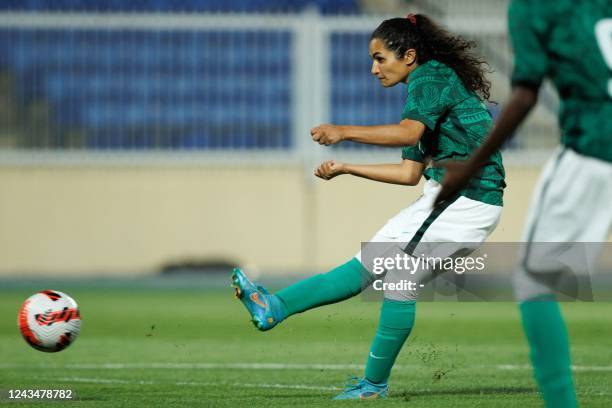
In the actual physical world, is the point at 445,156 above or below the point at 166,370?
above

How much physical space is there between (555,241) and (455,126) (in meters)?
2.33

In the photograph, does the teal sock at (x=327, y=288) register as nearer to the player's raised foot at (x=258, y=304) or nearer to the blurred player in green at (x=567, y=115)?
the player's raised foot at (x=258, y=304)

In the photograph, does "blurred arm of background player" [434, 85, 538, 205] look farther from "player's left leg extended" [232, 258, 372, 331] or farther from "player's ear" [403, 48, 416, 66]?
"player's ear" [403, 48, 416, 66]

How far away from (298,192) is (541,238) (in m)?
17.4

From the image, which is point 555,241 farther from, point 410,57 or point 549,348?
point 410,57

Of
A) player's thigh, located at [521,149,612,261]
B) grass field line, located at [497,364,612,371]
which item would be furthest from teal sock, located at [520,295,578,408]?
grass field line, located at [497,364,612,371]

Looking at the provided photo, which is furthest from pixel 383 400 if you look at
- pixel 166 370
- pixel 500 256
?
pixel 500 256

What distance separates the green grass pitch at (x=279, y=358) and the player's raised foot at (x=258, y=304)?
42 centimetres

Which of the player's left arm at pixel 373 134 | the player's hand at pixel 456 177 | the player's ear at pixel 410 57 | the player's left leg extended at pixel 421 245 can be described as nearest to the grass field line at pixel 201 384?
the player's left leg extended at pixel 421 245

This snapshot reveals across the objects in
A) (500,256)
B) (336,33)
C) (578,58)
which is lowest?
(500,256)

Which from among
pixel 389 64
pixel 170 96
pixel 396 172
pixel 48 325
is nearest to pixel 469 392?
pixel 396 172

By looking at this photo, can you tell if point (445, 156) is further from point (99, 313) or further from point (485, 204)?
point (99, 313)

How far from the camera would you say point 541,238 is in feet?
15.0

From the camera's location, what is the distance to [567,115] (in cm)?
461
